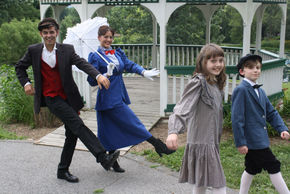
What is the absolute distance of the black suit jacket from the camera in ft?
14.9

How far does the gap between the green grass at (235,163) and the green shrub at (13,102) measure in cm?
309

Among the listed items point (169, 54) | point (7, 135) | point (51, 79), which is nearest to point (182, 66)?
point (51, 79)

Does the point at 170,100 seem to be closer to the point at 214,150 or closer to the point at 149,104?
the point at 149,104

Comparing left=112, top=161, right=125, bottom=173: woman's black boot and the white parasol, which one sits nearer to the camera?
left=112, top=161, right=125, bottom=173: woman's black boot

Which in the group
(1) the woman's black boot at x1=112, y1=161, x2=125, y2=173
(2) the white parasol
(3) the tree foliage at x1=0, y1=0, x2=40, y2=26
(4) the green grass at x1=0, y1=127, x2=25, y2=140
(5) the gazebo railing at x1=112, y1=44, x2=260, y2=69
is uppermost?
(3) the tree foliage at x1=0, y1=0, x2=40, y2=26

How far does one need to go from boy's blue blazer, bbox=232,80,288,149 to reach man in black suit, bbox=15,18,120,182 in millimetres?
1646

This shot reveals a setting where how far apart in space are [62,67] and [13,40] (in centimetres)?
1814

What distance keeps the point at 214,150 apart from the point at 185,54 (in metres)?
10.4

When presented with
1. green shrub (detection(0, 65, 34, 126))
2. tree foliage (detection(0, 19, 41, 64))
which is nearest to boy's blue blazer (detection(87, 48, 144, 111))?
green shrub (detection(0, 65, 34, 126))

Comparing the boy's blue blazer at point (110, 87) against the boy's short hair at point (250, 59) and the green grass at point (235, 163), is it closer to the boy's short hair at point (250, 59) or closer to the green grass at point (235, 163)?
the green grass at point (235, 163)

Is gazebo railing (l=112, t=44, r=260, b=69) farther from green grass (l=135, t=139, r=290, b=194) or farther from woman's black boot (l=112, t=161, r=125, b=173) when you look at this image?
woman's black boot (l=112, t=161, r=125, b=173)

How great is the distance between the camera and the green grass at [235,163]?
15.2 feet

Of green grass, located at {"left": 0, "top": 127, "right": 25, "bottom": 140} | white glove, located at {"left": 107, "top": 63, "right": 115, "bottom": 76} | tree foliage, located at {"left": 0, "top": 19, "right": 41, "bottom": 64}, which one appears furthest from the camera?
tree foliage, located at {"left": 0, "top": 19, "right": 41, "bottom": 64}

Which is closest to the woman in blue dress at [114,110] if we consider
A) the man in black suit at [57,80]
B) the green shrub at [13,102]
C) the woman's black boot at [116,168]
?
the woman's black boot at [116,168]
